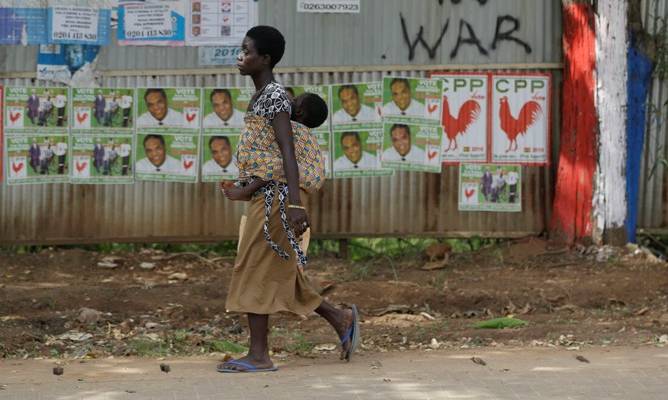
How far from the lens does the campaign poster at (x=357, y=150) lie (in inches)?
367

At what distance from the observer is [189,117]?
30.5 ft

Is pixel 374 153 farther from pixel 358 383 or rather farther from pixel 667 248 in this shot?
pixel 358 383

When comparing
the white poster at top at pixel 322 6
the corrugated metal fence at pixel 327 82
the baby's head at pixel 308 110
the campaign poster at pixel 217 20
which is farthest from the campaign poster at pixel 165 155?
the baby's head at pixel 308 110

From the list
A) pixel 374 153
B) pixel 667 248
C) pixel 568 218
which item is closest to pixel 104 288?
pixel 374 153

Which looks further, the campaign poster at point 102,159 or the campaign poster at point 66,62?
the campaign poster at point 102,159

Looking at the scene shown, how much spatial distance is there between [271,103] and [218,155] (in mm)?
3563

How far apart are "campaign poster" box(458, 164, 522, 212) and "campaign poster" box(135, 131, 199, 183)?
2.09m

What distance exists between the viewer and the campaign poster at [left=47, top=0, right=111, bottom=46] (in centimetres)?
909

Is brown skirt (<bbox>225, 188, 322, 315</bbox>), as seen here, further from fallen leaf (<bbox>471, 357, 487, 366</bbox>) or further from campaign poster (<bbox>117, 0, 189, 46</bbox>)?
campaign poster (<bbox>117, 0, 189, 46</bbox>)

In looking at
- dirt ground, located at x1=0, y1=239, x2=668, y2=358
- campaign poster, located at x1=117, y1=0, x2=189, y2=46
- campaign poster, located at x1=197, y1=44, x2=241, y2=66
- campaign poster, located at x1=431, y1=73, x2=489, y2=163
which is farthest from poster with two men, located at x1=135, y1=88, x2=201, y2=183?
campaign poster, located at x1=431, y1=73, x2=489, y2=163

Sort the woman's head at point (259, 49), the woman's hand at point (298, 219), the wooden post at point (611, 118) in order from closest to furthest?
the woman's hand at point (298, 219) → the woman's head at point (259, 49) → the wooden post at point (611, 118)

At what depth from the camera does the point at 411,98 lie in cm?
931

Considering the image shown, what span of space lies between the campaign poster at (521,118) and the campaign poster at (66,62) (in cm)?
310

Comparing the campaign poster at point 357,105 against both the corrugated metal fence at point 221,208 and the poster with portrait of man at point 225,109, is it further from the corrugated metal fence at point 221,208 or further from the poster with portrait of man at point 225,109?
the poster with portrait of man at point 225,109
